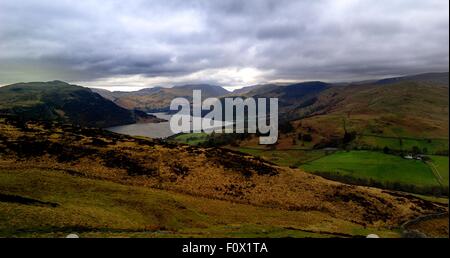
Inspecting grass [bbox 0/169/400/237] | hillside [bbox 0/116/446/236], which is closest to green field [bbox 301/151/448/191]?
hillside [bbox 0/116/446/236]

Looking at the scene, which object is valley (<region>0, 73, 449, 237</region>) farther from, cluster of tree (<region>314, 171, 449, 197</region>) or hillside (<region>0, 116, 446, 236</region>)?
cluster of tree (<region>314, 171, 449, 197</region>)

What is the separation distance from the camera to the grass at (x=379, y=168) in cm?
13438

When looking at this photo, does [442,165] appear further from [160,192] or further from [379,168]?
[160,192]

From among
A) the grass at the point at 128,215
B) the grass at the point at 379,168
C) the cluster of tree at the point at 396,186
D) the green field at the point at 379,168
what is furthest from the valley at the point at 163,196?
the grass at the point at 379,168

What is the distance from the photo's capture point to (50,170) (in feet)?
173

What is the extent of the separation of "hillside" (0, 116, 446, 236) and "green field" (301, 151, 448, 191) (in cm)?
6267

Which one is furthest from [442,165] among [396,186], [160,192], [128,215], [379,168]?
[128,215]

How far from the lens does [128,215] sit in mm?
40375

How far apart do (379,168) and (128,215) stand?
130669 millimetres

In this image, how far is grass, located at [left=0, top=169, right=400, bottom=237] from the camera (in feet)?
105

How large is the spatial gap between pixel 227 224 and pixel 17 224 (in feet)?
78.0

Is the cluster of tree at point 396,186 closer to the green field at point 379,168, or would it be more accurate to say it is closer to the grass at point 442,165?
the green field at point 379,168
